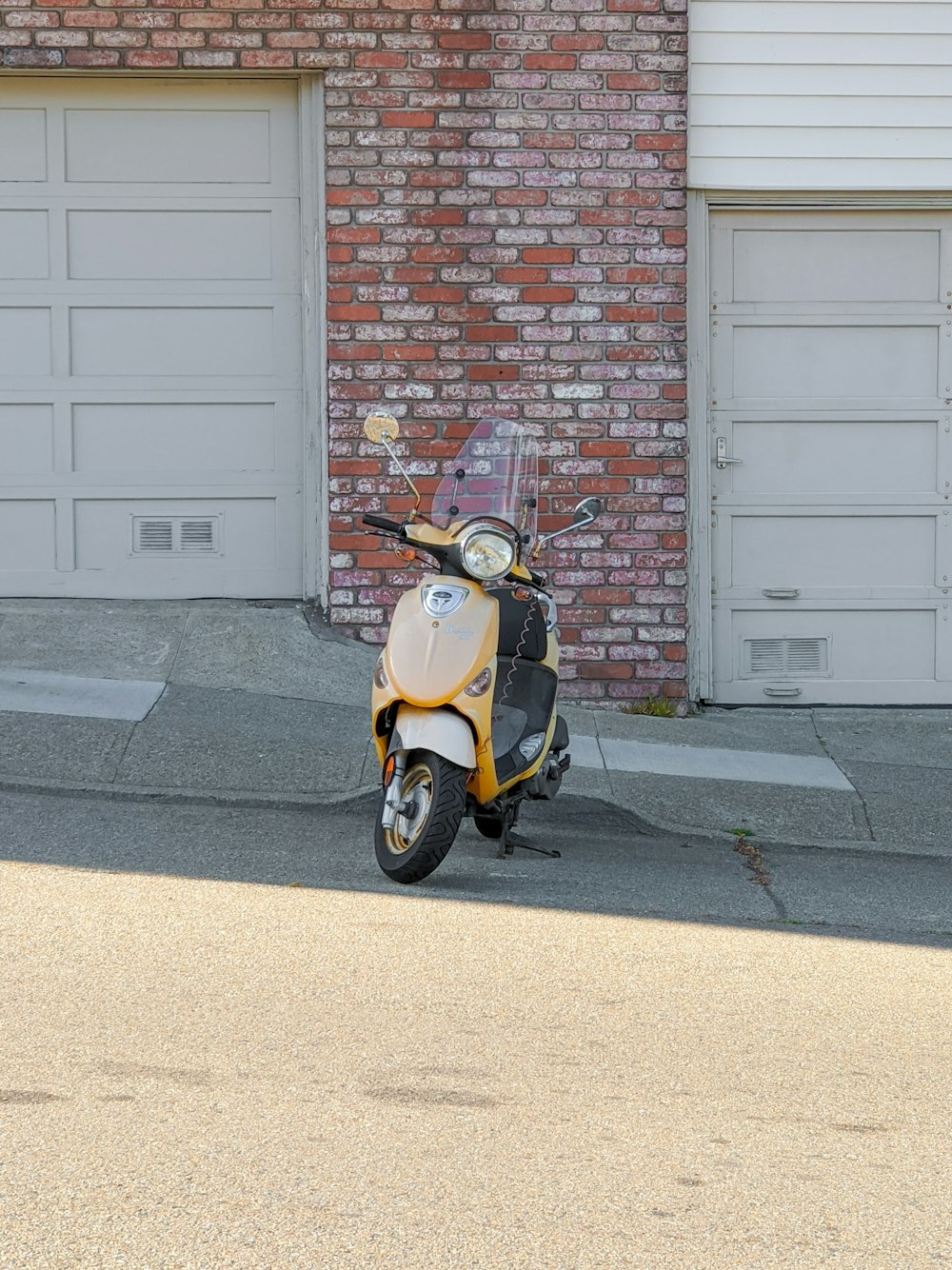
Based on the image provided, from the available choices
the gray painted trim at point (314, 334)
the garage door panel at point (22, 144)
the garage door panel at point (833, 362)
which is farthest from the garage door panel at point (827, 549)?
the garage door panel at point (22, 144)

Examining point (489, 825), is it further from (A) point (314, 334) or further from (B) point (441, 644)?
(A) point (314, 334)

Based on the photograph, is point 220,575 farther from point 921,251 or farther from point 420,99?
point 921,251

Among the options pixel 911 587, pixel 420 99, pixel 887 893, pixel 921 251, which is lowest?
pixel 887 893

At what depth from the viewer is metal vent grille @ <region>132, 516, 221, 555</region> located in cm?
823

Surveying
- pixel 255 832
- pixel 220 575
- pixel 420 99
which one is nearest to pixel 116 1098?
pixel 255 832

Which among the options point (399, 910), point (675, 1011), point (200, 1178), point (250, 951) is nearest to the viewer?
point (200, 1178)

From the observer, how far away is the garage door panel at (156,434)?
26.8 ft

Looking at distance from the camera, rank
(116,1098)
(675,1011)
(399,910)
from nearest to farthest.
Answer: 1. (116,1098)
2. (675,1011)
3. (399,910)

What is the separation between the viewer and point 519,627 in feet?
17.9

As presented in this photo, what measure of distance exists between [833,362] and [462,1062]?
18.7 feet

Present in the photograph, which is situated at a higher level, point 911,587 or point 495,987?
point 911,587

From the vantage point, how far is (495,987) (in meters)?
3.98

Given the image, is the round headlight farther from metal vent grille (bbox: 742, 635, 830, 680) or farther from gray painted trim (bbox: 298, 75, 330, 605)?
metal vent grille (bbox: 742, 635, 830, 680)

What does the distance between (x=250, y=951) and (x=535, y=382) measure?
441 centimetres
